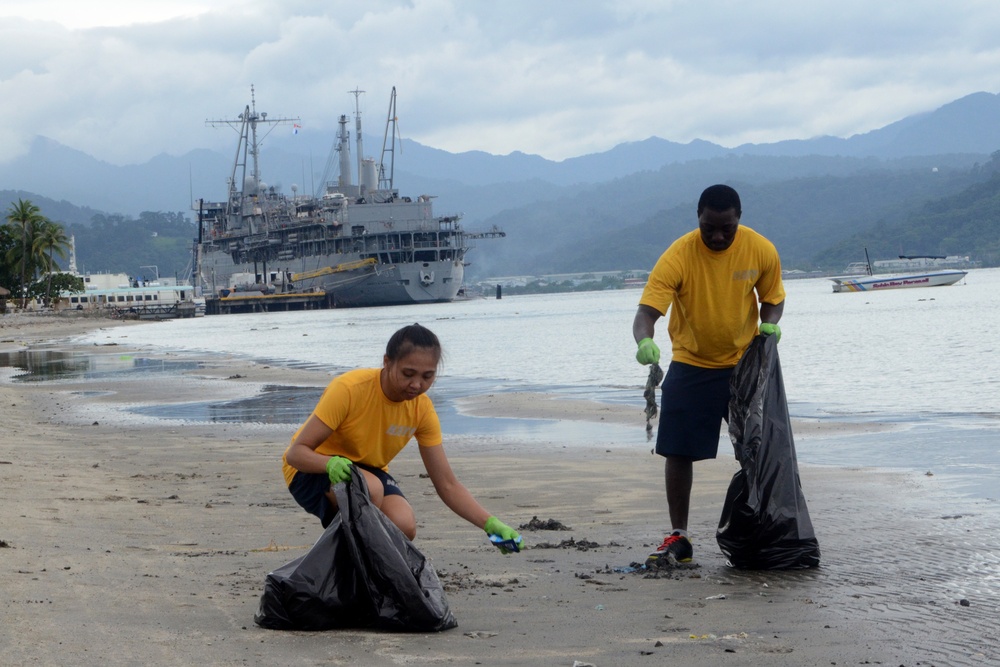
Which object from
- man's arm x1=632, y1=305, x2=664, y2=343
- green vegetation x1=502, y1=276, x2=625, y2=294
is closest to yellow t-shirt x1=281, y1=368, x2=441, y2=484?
man's arm x1=632, y1=305, x2=664, y2=343

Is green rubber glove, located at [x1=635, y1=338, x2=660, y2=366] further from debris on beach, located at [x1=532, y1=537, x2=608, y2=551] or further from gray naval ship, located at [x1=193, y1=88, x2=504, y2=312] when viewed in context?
gray naval ship, located at [x1=193, y1=88, x2=504, y2=312]

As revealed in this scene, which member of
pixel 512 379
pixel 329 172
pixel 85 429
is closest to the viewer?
pixel 85 429

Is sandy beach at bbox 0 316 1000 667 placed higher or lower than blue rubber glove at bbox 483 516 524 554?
lower

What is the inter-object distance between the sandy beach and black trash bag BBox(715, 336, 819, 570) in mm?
98

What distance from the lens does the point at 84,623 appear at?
3.37 meters

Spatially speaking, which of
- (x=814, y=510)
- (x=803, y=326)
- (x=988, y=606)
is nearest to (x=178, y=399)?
(x=814, y=510)

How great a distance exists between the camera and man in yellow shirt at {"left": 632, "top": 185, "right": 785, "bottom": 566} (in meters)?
4.61

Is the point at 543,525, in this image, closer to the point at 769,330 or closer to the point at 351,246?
the point at 769,330

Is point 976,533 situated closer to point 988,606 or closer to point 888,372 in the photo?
point 988,606

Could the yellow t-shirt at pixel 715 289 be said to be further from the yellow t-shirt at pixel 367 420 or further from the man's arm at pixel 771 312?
the yellow t-shirt at pixel 367 420

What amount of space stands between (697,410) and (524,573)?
100cm

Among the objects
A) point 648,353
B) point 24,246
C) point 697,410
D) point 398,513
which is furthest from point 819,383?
→ point 24,246

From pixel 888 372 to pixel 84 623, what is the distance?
48.9 feet

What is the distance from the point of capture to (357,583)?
12.0ft
